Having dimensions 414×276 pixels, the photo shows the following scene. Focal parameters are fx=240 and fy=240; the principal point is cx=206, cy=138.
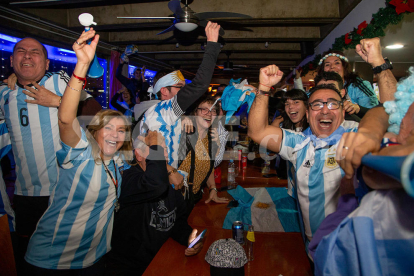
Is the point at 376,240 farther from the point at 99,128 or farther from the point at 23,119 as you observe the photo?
the point at 23,119

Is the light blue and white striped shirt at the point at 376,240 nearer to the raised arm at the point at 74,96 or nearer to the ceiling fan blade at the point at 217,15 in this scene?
the raised arm at the point at 74,96

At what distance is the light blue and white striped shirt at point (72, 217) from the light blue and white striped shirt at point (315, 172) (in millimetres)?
1259

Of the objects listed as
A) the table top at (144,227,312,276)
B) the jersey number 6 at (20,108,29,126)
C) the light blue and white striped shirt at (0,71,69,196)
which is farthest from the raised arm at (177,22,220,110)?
the jersey number 6 at (20,108,29,126)

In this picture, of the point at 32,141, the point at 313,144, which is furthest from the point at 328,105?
the point at 32,141

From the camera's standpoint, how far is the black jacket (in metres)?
1.64

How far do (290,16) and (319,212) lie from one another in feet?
14.9

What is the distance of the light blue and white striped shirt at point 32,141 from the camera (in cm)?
199

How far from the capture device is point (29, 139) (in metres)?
1.99

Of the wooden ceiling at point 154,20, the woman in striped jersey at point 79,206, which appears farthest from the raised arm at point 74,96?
the wooden ceiling at point 154,20

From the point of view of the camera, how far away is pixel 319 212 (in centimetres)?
152

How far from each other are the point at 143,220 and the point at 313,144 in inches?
51.3

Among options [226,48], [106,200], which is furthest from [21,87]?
[226,48]

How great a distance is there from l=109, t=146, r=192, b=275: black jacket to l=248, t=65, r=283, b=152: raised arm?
67 cm

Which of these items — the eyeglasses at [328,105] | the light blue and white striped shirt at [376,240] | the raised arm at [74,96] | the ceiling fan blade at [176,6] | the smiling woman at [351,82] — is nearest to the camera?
the light blue and white striped shirt at [376,240]
